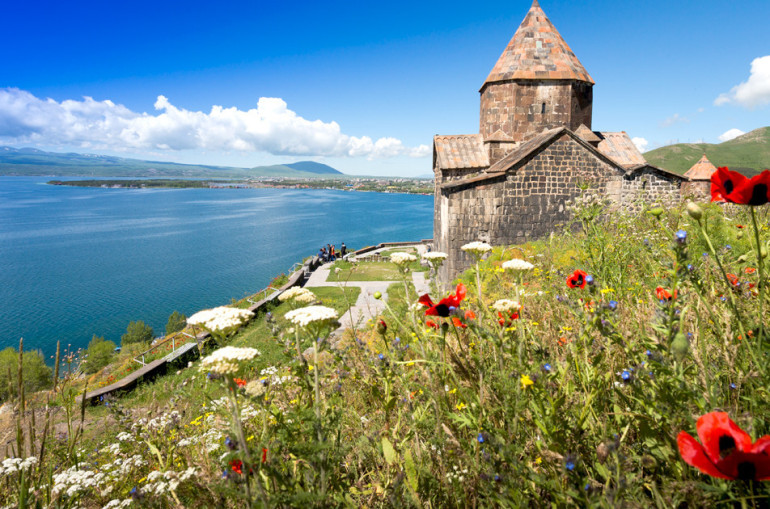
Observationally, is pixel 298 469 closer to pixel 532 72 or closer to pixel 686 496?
pixel 686 496

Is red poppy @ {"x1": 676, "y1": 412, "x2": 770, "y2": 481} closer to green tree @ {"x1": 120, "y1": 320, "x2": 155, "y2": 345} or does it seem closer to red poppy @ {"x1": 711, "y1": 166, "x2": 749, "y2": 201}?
red poppy @ {"x1": 711, "y1": 166, "x2": 749, "y2": 201}

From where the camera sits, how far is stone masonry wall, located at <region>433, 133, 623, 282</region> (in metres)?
12.4

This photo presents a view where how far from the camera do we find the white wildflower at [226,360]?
1.46m

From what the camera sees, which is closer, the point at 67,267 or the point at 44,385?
the point at 44,385

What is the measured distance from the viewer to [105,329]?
23.4m

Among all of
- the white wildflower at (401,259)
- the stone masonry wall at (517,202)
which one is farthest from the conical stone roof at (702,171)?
the white wildflower at (401,259)

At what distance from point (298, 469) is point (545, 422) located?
1274mm

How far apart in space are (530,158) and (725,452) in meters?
12.7

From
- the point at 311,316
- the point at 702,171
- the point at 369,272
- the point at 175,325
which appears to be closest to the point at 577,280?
the point at 311,316

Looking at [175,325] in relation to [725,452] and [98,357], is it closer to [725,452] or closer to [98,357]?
[98,357]

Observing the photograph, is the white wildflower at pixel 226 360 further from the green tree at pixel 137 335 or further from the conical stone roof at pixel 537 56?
the green tree at pixel 137 335


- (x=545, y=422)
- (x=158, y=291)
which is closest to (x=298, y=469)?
(x=545, y=422)

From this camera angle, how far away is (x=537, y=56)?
1498 centimetres

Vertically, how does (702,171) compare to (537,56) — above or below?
below
